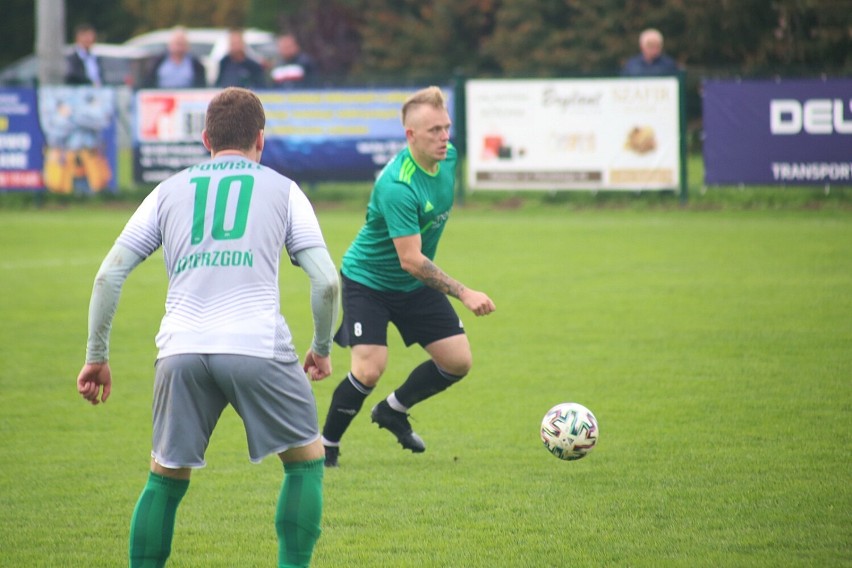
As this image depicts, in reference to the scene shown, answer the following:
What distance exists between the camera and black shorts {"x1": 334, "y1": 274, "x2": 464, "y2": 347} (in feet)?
22.3

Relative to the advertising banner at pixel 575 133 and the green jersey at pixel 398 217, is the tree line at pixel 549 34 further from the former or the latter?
the green jersey at pixel 398 217

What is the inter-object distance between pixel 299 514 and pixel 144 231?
1133mm

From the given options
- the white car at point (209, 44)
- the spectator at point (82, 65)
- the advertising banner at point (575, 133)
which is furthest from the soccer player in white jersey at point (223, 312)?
the white car at point (209, 44)

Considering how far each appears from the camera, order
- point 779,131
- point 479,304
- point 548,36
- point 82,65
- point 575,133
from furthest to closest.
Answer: point 548,36, point 82,65, point 575,133, point 779,131, point 479,304

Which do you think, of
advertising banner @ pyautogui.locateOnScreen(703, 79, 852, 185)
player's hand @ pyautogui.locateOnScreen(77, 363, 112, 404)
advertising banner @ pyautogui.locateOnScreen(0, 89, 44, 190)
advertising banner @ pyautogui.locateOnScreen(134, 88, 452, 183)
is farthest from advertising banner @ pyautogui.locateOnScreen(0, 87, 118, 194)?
player's hand @ pyautogui.locateOnScreen(77, 363, 112, 404)

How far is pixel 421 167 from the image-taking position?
654cm

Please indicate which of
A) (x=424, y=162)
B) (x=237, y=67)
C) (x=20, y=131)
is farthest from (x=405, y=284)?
(x=20, y=131)

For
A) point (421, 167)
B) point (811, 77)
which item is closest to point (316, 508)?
point (421, 167)

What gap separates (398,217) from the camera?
6.38 metres

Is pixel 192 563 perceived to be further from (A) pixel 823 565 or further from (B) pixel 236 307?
(A) pixel 823 565

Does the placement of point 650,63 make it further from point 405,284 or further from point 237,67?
point 405,284

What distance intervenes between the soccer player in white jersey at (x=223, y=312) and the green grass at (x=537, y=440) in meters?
0.87

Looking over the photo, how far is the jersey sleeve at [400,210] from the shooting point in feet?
20.9

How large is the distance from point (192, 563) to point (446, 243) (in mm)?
11341
